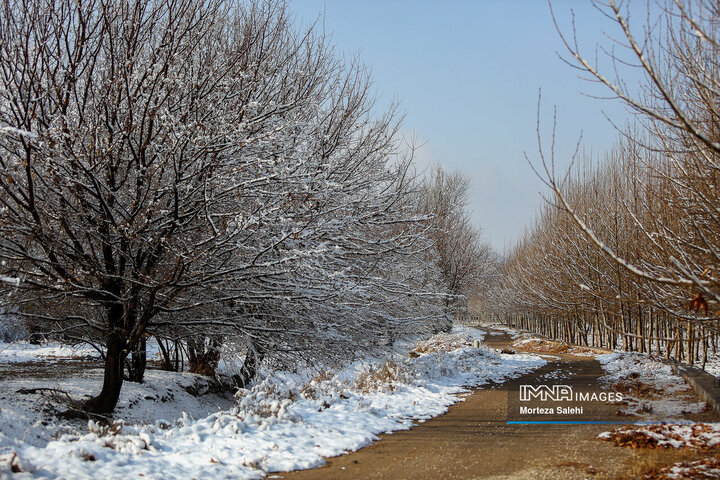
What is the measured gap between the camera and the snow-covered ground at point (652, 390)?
809 centimetres

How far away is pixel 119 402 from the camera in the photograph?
27.2ft

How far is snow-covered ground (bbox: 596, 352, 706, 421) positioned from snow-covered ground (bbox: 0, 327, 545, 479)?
3039 mm

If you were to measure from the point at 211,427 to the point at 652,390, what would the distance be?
8.49m

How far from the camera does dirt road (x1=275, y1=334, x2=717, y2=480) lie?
4805 mm

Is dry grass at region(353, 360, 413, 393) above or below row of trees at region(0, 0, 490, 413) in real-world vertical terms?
below

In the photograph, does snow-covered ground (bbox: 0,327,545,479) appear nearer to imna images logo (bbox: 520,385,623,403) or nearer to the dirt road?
the dirt road

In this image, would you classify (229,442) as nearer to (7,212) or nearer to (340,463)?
(340,463)

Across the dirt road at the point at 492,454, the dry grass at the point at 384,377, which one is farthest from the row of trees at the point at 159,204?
the dirt road at the point at 492,454

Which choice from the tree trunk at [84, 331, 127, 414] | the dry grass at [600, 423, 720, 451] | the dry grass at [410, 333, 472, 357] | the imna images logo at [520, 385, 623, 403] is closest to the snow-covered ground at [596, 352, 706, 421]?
the imna images logo at [520, 385, 623, 403]

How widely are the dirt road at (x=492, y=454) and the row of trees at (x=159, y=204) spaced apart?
2.07m

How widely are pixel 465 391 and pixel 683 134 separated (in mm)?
6232

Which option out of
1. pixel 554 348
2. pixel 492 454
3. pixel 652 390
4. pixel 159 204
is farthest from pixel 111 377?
pixel 554 348

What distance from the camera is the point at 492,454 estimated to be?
222 inches

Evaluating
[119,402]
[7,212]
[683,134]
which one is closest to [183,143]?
[7,212]
